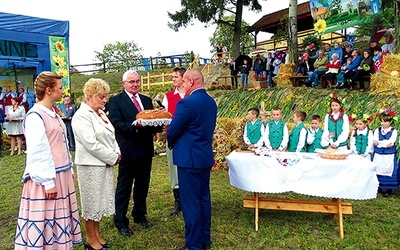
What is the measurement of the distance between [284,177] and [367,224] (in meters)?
1.36

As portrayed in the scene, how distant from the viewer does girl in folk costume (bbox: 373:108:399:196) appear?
606 cm

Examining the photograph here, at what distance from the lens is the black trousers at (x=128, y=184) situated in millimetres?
4215

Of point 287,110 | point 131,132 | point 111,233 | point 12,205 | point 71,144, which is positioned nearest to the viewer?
point 131,132

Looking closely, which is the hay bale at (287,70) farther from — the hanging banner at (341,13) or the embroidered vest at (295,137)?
the embroidered vest at (295,137)

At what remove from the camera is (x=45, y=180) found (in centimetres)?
288

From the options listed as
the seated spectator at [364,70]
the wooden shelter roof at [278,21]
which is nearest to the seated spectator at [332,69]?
the seated spectator at [364,70]

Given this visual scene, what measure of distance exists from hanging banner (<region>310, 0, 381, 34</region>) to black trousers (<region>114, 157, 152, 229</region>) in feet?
32.6

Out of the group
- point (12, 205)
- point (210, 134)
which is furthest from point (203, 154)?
point (12, 205)

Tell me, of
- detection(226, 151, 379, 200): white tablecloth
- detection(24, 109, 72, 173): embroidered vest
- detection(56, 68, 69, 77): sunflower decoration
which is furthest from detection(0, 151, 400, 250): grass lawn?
detection(56, 68, 69, 77): sunflower decoration

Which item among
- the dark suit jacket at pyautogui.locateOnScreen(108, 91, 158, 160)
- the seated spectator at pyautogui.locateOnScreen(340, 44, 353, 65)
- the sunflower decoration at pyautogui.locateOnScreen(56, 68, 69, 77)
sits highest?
the seated spectator at pyautogui.locateOnScreen(340, 44, 353, 65)

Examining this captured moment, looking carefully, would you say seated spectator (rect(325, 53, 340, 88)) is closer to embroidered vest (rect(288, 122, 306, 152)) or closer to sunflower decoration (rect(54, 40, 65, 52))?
embroidered vest (rect(288, 122, 306, 152))

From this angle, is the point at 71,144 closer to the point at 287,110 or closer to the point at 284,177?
the point at 287,110

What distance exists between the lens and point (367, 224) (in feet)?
15.3

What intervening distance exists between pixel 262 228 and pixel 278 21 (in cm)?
2357
